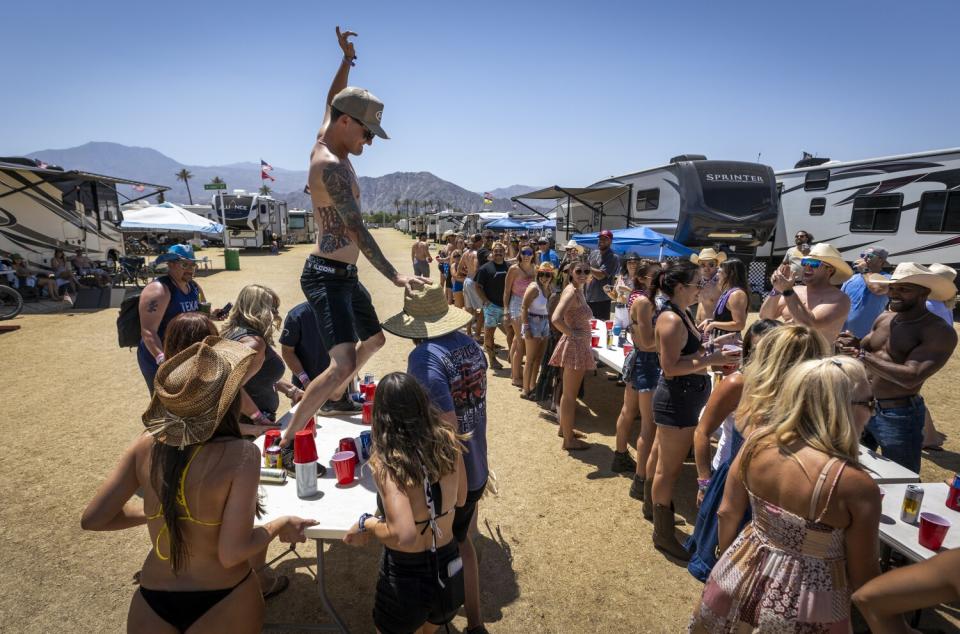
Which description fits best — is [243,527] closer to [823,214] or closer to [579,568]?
→ [579,568]

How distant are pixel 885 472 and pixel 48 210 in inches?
791

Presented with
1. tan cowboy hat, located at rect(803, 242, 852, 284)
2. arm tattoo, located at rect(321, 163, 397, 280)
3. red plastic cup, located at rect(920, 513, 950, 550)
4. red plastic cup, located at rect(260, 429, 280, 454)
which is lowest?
red plastic cup, located at rect(920, 513, 950, 550)

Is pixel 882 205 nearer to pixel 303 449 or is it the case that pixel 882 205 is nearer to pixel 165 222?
pixel 303 449

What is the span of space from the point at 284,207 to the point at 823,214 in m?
34.6

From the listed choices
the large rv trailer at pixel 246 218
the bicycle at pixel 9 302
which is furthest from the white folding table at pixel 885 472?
the large rv trailer at pixel 246 218

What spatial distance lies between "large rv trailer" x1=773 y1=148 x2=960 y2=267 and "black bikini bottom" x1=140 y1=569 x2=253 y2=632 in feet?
48.1

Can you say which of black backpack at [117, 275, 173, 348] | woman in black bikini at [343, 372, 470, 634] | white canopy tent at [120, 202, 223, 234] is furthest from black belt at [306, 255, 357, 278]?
white canopy tent at [120, 202, 223, 234]

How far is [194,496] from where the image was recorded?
5.32ft

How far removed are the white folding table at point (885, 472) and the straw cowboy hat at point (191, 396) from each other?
3.42 meters

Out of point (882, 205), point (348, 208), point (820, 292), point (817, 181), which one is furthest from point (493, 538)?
point (817, 181)

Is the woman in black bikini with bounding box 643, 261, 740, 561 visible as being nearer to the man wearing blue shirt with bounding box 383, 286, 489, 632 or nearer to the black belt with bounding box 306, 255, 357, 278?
the man wearing blue shirt with bounding box 383, 286, 489, 632

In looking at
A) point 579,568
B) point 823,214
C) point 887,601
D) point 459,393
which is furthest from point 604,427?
point 823,214

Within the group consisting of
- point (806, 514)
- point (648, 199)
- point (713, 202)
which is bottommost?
point (806, 514)

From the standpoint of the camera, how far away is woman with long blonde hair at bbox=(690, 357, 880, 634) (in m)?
1.65
